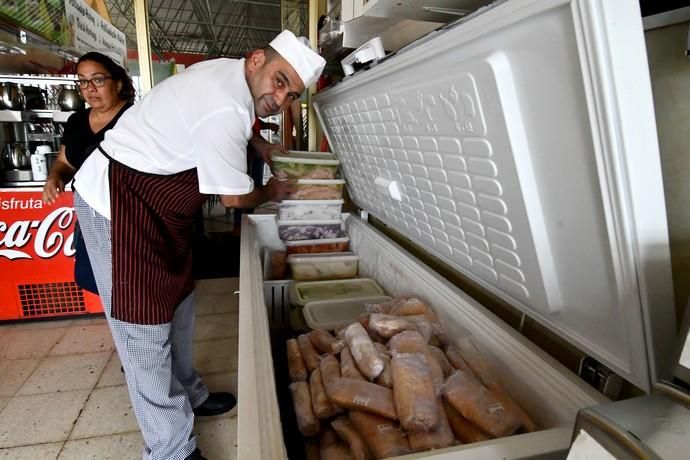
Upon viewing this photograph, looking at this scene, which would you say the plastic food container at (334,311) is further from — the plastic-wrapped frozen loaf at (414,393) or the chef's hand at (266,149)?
the chef's hand at (266,149)

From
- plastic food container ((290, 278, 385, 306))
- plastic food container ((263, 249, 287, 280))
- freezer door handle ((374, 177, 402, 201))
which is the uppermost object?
freezer door handle ((374, 177, 402, 201))

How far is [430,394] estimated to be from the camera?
2.89ft

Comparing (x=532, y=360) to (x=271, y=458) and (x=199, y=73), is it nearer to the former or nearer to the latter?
(x=271, y=458)

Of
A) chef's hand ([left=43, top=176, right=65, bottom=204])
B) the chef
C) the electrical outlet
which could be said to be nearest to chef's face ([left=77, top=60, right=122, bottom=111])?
chef's hand ([left=43, top=176, right=65, bottom=204])

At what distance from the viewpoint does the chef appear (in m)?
1.09

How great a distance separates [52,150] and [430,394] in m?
2.92

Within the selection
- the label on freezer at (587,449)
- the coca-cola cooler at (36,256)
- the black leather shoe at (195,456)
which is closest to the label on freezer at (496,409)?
the label on freezer at (587,449)

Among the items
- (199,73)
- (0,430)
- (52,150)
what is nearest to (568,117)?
(199,73)

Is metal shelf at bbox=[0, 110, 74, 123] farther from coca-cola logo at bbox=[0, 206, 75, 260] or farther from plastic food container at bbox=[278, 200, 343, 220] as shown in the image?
plastic food container at bbox=[278, 200, 343, 220]

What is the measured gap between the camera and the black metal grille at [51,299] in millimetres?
2494

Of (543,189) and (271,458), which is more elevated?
(543,189)

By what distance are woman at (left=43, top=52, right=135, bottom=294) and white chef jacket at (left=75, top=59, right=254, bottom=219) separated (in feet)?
1.90

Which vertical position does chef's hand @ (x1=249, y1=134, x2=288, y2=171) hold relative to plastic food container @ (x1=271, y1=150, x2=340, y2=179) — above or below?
above

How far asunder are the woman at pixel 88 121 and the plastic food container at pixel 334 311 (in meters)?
1.09
